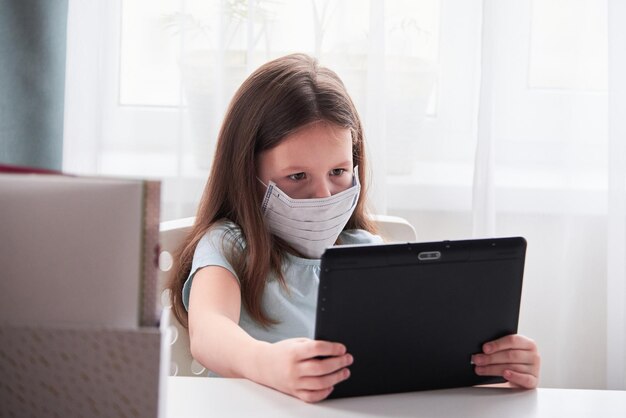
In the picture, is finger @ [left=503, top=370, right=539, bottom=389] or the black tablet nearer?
the black tablet

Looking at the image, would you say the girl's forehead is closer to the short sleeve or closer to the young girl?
the young girl

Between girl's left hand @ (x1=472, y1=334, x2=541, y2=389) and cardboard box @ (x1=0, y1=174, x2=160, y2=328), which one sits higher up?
cardboard box @ (x1=0, y1=174, x2=160, y2=328)

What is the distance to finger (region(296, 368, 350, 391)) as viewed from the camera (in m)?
0.98

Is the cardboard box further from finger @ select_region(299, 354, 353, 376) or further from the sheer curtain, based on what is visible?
the sheer curtain

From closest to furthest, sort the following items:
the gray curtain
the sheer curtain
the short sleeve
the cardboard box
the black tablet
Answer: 1. the cardboard box
2. the black tablet
3. the short sleeve
4. the gray curtain
5. the sheer curtain

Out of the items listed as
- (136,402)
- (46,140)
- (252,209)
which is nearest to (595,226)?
(252,209)

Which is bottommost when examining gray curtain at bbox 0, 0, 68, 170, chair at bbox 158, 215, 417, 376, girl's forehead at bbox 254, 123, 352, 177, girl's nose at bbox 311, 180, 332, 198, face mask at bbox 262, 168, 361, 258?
chair at bbox 158, 215, 417, 376

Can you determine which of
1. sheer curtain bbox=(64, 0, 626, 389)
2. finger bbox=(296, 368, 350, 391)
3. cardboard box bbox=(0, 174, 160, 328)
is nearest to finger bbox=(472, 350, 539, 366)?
finger bbox=(296, 368, 350, 391)

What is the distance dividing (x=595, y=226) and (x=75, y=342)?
178 centimetres

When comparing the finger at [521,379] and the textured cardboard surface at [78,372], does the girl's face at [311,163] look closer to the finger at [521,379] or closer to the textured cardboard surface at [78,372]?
the finger at [521,379]

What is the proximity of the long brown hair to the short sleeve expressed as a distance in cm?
2

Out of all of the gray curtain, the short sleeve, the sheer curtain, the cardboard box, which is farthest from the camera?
the sheer curtain

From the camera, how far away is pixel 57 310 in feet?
2.23

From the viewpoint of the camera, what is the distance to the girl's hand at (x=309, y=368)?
0.98 m
